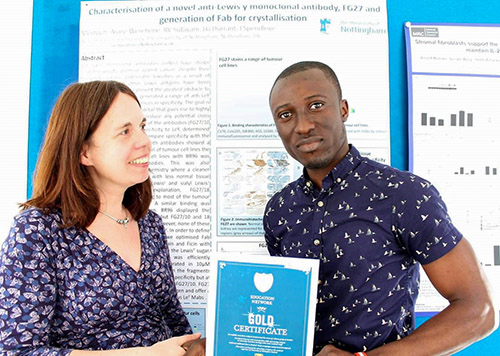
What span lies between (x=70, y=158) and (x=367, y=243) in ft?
3.19

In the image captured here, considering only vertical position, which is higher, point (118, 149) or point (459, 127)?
point (459, 127)

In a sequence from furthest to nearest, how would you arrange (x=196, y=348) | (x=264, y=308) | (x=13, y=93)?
(x=13, y=93) → (x=196, y=348) → (x=264, y=308)

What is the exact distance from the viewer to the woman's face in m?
1.29

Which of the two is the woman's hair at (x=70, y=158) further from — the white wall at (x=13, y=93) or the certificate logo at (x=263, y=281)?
the white wall at (x=13, y=93)

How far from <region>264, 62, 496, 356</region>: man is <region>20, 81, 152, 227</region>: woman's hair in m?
0.60

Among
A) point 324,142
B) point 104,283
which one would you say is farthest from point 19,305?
point 324,142

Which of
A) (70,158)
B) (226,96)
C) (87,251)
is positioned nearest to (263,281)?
(87,251)

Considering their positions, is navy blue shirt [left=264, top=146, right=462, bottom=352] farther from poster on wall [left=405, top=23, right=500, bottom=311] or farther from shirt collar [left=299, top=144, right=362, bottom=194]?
poster on wall [left=405, top=23, right=500, bottom=311]

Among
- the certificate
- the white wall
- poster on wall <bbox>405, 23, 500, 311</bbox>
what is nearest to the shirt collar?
the certificate

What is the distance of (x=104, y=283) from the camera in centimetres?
121

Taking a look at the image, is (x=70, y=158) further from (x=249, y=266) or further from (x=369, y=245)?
(x=369, y=245)

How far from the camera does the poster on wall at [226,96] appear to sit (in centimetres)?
181

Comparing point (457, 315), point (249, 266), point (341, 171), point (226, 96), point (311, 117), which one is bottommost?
point (457, 315)

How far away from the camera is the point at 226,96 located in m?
1.83
